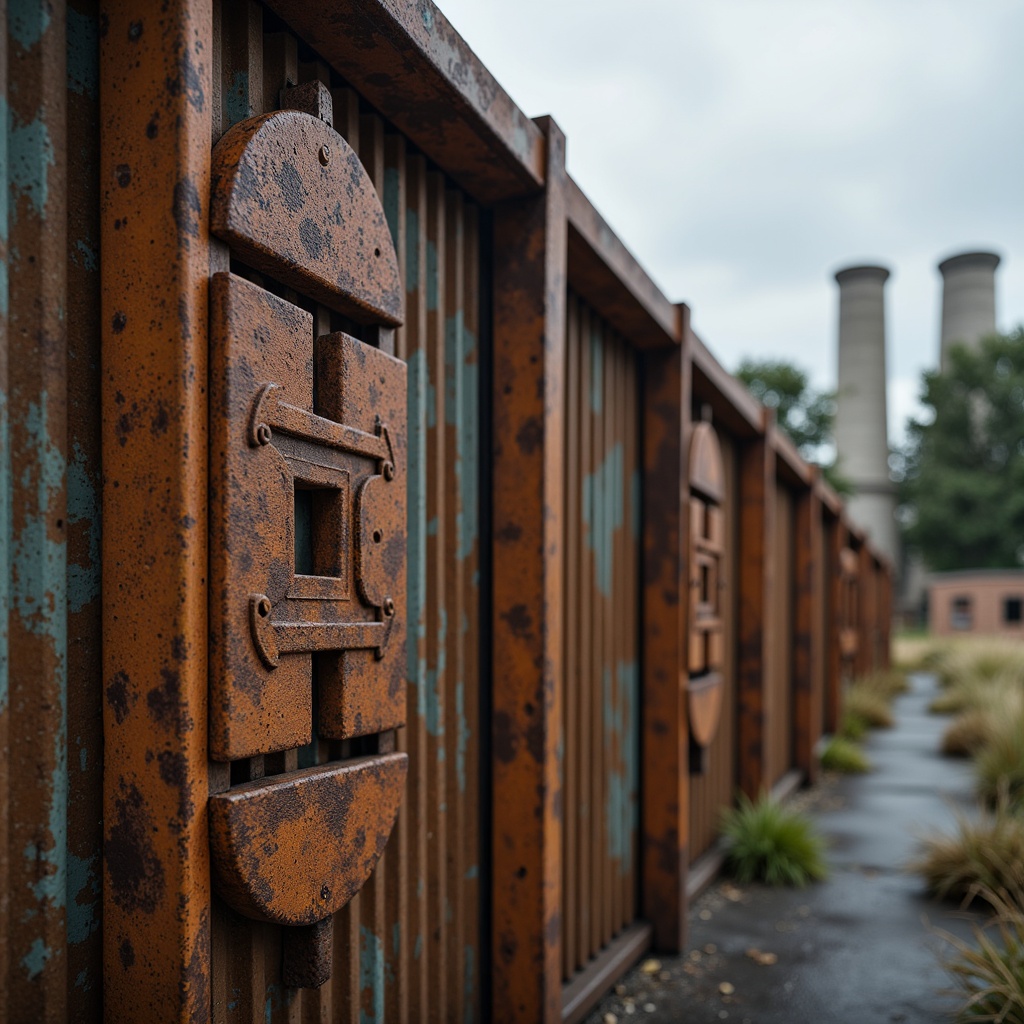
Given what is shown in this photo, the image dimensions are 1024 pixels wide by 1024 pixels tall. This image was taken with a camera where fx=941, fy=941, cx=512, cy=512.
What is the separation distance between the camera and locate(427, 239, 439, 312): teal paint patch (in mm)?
2354

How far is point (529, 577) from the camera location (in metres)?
2.53

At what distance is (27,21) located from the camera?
4.21 feet

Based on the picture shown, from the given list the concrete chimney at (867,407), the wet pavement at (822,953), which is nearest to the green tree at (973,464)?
the concrete chimney at (867,407)

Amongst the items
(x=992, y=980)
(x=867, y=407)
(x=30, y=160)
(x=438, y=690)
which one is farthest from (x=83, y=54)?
(x=867, y=407)

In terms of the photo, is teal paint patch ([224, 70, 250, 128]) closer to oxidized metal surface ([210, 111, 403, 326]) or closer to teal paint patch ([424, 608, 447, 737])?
oxidized metal surface ([210, 111, 403, 326])

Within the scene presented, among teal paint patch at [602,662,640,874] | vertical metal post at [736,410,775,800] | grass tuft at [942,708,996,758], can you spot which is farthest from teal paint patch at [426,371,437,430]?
grass tuft at [942,708,996,758]

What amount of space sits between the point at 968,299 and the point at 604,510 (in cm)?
4166

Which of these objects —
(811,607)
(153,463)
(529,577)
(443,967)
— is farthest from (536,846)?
(811,607)

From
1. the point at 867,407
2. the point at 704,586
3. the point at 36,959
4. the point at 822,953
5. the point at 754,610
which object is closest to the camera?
the point at 36,959

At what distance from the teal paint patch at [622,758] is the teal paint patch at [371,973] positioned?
1646 mm

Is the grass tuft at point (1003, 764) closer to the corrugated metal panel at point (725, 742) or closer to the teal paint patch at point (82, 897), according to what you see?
the corrugated metal panel at point (725, 742)

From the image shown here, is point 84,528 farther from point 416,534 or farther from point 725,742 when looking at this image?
point 725,742

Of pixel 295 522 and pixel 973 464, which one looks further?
pixel 973 464

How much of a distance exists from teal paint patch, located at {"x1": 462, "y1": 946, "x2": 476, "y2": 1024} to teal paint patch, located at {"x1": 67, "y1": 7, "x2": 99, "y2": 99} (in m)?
2.14
